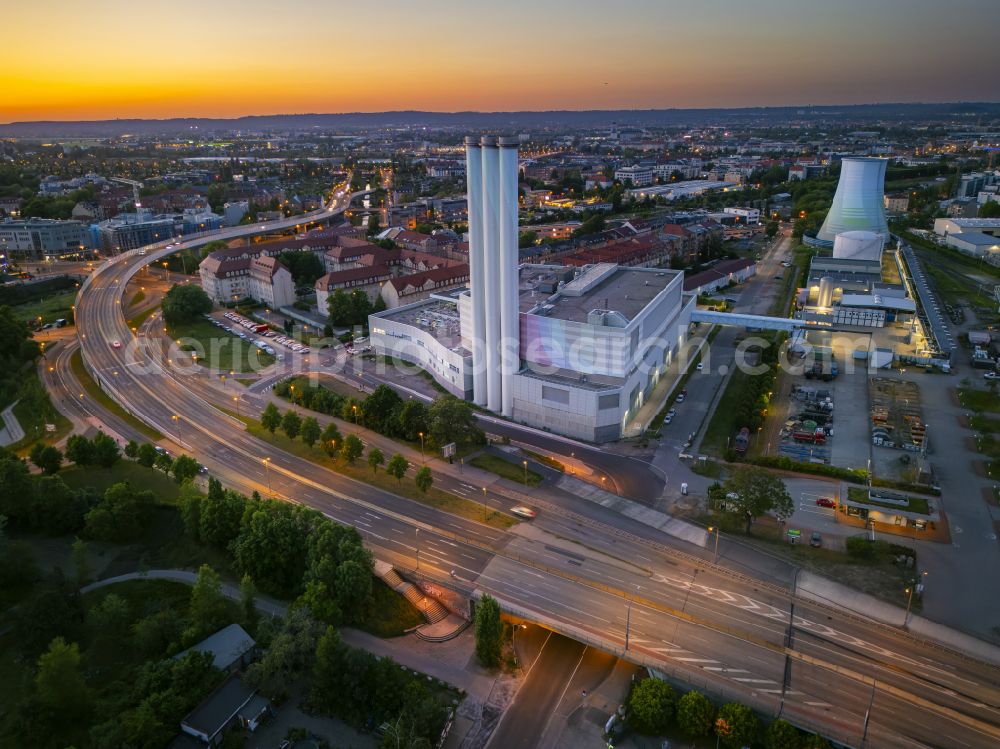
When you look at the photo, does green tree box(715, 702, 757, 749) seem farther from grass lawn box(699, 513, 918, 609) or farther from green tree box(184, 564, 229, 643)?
green tree box(184, 564, 229, 643)

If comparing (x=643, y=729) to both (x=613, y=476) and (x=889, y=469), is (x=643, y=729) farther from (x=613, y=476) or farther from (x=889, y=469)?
(x=889, y=469)

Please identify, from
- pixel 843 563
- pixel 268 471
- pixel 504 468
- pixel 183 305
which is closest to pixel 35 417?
pixel 268 471

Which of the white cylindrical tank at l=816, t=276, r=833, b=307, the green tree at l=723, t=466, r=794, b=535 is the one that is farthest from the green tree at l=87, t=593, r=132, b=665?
the white cylindrical tank at l=816, t=276, r=833, b=307

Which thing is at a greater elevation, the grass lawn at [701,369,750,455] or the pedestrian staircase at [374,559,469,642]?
the grass lawn at [701,369,750,455]

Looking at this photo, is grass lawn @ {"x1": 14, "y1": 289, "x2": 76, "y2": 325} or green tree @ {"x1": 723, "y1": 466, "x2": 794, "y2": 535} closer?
green tree @ {"x1": 723, "y1": 466, "x2": 794, "y2": 535}

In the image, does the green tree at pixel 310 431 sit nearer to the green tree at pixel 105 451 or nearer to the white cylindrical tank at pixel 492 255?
the green tree at pixel 105 451

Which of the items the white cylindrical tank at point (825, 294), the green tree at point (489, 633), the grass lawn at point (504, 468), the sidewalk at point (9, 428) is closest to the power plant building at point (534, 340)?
the grass lawn at point (504, 468)

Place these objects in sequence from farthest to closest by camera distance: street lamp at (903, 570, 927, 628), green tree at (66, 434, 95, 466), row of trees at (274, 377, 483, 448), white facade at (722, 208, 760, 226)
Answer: white facade at (722, 208, 760, 226)
row of trees at (274, 377, 483, 448)
green tree at (66, 434, 95, 466)
street lamp at (903, 570, 927, 628)
